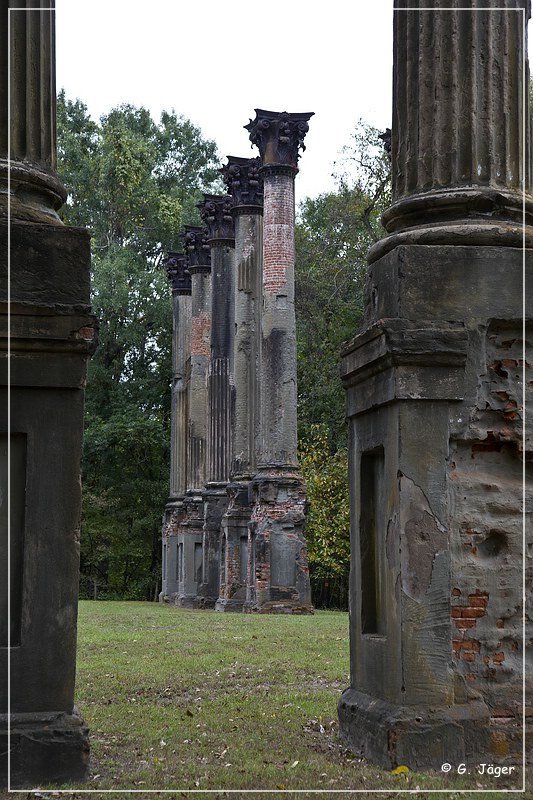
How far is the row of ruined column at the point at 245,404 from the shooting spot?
2353cm

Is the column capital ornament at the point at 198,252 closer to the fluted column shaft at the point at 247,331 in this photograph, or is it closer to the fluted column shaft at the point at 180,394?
the fluted column shaft at the point at 180,394

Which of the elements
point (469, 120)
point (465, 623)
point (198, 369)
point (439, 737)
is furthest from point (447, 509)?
point (198, 369)

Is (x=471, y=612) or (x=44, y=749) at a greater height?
(x=471, y=612)

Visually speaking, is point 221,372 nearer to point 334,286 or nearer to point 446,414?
point 334,286

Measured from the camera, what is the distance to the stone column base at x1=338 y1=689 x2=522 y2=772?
Answer: 21.4 feet

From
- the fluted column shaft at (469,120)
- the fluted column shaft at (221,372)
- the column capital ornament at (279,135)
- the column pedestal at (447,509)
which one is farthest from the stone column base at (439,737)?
the fluted column shaft at (221,372)

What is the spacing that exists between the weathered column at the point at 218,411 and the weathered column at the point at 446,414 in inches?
829

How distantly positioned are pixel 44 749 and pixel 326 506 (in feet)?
85.3

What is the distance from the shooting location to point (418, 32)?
24.6ft

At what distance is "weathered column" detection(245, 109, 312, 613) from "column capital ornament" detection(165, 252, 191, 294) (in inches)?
406

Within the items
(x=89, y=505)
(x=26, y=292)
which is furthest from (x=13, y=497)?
(x=89, y=505)

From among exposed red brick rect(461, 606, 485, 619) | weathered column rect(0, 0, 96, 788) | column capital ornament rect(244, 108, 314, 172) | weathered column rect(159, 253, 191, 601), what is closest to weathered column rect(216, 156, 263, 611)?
column capital ornament rect(244, 108, 314, 172)

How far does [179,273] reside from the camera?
115 feet

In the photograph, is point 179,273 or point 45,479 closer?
point 45,479
